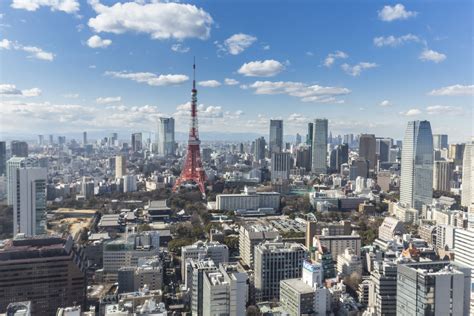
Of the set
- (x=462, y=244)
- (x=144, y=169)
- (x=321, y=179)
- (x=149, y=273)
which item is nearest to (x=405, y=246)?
(x=462, y=244)

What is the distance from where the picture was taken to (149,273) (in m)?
5.42

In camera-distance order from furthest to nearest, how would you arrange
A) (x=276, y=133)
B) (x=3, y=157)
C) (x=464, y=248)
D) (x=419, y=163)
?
(x=276, y=133) → (x=419, y=163) → (x=3, y=157) → (x=464, y=248)

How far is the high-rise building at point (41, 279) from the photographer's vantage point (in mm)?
4781

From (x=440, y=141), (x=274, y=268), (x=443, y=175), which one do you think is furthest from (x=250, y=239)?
(x=440, y=141)

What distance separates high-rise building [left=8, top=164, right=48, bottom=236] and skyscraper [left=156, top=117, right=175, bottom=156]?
2075cm

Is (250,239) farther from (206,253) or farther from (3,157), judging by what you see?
(3,157)

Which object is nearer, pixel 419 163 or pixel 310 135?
pixel 419 163

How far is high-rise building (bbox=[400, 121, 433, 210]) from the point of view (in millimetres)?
11852

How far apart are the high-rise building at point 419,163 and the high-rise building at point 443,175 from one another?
3483mm

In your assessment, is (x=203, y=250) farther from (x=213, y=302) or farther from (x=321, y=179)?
(x=321, y=179)

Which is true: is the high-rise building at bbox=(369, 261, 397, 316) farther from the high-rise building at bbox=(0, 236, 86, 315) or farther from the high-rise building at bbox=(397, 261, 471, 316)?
the high-rise building at bbox=(0, 236, 86, 315)

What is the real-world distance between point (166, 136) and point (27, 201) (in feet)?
71.3

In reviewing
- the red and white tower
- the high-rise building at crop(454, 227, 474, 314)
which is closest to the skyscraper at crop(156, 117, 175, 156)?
the red and white tower

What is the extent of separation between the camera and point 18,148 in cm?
1299
